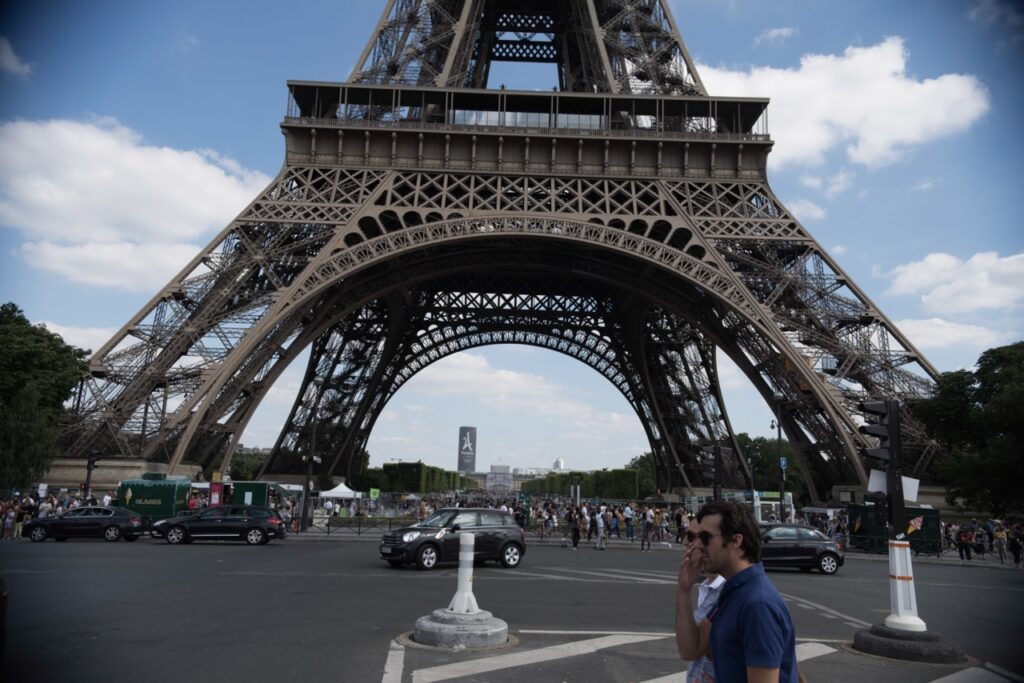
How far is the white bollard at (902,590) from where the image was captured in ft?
28.3

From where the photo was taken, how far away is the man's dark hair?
3309 mm

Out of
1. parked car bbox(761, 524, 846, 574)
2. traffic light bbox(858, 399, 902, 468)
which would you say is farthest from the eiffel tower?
traffic light bbox(858, 399, 902, 468)

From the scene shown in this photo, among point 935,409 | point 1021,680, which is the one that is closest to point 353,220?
point 935,409

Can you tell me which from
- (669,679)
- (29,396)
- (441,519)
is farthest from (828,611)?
(29,396)

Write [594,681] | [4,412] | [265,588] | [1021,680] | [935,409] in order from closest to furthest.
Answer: [594,681]
[1021,680]
[265,588]
[935,409]
[4,412]

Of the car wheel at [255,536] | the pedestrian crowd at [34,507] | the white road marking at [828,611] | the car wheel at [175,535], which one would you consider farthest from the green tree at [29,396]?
the white road marking at [828,611]

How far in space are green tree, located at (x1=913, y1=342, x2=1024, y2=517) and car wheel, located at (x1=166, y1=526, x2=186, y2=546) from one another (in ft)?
91.1

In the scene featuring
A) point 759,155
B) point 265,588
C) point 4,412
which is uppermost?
point 759,155

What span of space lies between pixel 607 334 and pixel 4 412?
3500cm

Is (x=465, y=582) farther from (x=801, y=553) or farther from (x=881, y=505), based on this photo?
(x=801, y=553)

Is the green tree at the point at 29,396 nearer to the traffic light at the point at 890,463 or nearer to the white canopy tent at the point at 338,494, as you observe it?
the white canopy tent at the point at 338,494

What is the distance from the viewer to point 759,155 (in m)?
32.8

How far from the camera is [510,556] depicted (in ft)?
62.7

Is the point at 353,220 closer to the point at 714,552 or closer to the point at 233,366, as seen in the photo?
the point at 233,366
